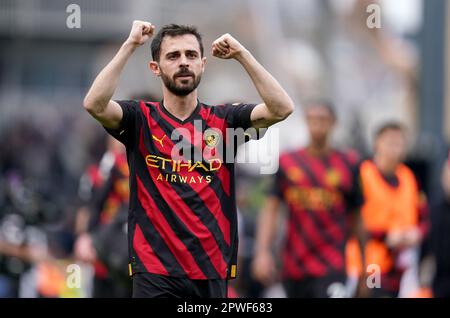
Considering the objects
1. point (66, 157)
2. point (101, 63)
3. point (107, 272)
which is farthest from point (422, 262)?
point (101, 63)

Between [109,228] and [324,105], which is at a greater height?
[324,105]

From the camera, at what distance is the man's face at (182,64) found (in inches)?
321

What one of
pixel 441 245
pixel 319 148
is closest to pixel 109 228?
pixel 319 148

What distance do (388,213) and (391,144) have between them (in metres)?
0.67

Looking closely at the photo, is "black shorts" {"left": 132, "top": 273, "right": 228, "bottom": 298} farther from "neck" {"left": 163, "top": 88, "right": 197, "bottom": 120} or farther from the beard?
the beard

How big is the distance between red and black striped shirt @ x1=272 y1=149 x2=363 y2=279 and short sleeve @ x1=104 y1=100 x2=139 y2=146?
3.75 metres

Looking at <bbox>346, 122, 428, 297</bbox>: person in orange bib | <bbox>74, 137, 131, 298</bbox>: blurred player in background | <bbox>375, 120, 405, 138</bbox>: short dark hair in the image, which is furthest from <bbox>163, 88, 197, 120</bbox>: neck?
<bbox>375, 120, 405, 138</bbox>: short dark hair

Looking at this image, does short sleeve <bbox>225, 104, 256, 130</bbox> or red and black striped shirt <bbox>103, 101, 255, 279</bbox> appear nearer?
red and black striped shirt <bbox>103, 101, 255, 279</bbox>

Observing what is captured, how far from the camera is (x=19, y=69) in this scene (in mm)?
50156

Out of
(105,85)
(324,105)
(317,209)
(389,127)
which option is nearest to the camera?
(105,85)

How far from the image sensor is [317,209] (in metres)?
11.8

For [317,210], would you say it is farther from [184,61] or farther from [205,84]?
[205,84]

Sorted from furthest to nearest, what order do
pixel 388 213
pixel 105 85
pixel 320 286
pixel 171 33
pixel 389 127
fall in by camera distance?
pixel 389 127, pixel 388 213, pixel 320 286, pixel 171 33, pixel 105 85

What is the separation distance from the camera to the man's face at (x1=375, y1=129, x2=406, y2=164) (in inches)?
497
